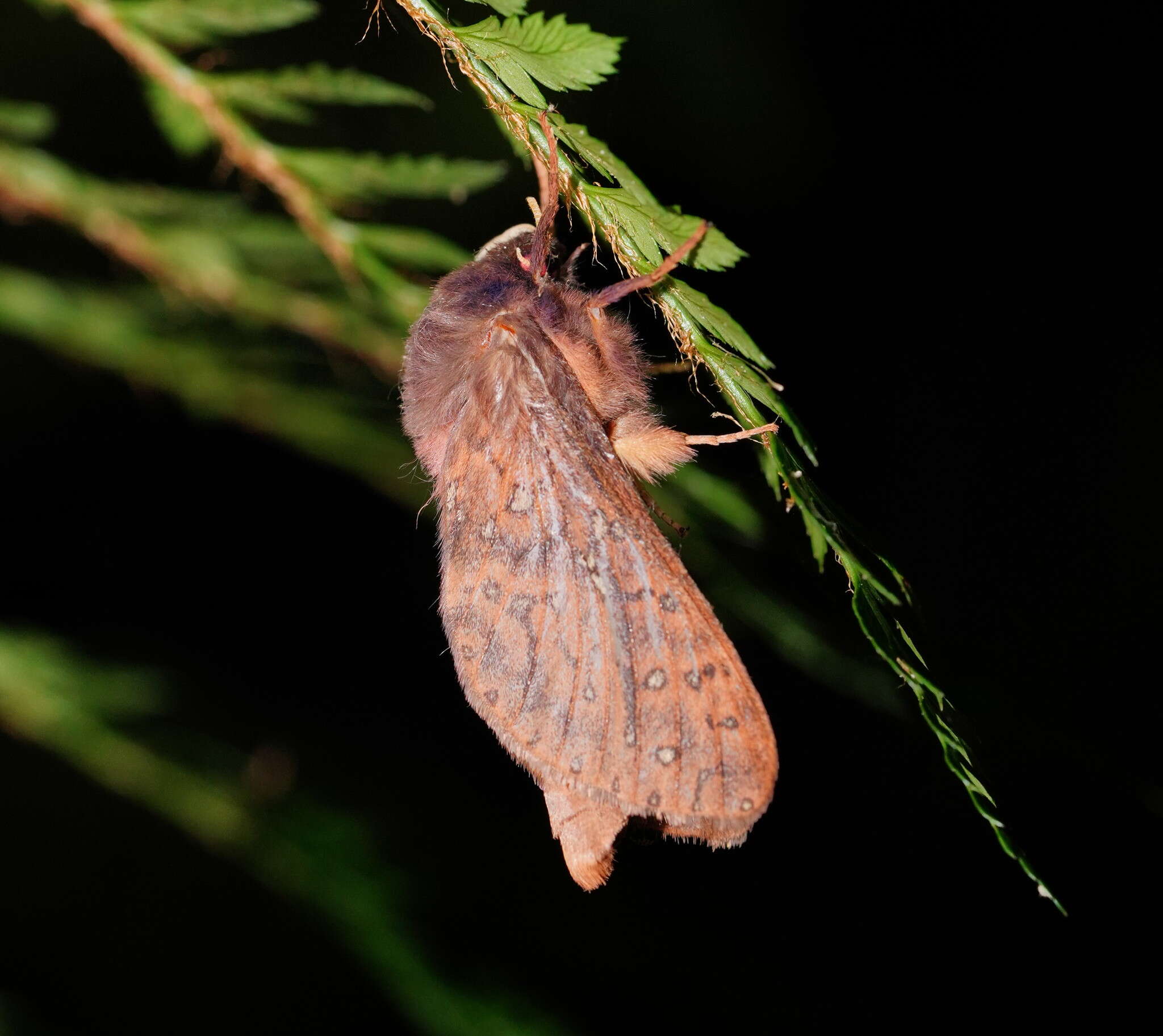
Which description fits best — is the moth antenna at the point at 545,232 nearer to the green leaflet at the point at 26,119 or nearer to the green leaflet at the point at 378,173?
the green leaflet at the point at 378,173

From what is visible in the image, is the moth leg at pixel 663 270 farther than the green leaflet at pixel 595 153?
Yes

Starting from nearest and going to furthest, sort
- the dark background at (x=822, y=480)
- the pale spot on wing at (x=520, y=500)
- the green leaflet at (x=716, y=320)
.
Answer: the green leaflet at (x=716, y=320), the pale spot on wing at (x=520, y=500), the dark background at (x=822, y=480)

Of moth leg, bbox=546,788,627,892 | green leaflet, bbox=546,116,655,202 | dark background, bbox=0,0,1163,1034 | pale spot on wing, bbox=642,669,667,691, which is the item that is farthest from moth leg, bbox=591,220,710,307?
dark background, bbox=0,0,1163,1034

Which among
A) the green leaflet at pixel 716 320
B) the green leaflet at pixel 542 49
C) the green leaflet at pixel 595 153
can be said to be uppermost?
the green leaflet at pixel 542 49

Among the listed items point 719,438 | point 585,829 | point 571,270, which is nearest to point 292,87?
point 571,270

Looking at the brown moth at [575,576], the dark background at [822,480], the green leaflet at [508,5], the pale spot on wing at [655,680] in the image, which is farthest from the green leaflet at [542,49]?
the dark background at [822,480]

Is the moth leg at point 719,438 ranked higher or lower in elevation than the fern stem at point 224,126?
higher
